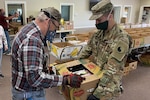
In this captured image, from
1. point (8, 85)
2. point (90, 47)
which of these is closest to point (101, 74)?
point (90, 47)

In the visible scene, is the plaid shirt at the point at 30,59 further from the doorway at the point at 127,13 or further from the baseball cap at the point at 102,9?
the doorway at the point at 127,13

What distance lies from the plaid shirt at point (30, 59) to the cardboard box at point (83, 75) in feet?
0.84

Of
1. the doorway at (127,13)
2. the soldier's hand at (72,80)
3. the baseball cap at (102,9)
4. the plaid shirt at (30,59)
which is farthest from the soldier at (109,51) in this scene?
the doorway at (127,13)

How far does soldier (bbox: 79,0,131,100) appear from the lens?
1380 millimetres

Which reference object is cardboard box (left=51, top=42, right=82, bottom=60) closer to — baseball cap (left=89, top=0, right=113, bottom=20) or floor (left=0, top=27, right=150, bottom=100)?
floor (left=0, top=27, right=150, bottom=100)

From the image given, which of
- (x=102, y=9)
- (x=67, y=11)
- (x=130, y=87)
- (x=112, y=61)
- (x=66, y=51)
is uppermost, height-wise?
(x=67, y=11)

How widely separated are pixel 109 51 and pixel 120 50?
0.41ft

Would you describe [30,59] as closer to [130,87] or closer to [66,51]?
[66,51]

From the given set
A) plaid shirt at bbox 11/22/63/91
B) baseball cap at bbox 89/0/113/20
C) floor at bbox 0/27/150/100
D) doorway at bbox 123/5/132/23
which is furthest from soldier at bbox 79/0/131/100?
doorway at bbox 123/5/132/23

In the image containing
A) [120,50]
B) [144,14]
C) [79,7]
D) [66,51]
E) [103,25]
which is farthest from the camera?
[144,14]

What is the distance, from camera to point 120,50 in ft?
4.51

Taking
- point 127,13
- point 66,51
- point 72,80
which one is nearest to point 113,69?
point 72,80

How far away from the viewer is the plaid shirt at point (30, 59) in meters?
1.02

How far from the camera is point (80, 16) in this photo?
8.66m
